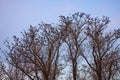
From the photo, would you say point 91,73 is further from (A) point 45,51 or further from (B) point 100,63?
(A) point 45,51

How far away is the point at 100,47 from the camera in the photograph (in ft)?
114

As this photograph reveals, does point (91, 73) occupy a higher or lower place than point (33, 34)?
lower

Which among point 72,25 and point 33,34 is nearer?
point 33,34

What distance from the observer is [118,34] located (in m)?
35.1

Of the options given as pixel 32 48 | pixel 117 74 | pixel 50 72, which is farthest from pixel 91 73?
pixel 32 48

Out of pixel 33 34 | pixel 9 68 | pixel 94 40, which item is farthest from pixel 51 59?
pixel 9 68

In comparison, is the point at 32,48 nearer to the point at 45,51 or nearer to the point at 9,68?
the point at 45,51

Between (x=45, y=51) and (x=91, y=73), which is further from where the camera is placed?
(x=91, y=73)

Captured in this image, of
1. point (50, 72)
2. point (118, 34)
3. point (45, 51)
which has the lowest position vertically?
point (50, 72)

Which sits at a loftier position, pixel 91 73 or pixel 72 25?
pixel 72 25

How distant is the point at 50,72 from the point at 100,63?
6456mm

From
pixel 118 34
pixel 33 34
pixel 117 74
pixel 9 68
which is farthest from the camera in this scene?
pixel 9 68

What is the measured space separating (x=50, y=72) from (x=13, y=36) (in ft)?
20.7

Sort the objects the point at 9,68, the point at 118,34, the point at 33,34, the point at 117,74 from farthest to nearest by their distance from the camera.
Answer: the point at 9,68
the point at 117,74
the point at 118,34
the point at 33,34
